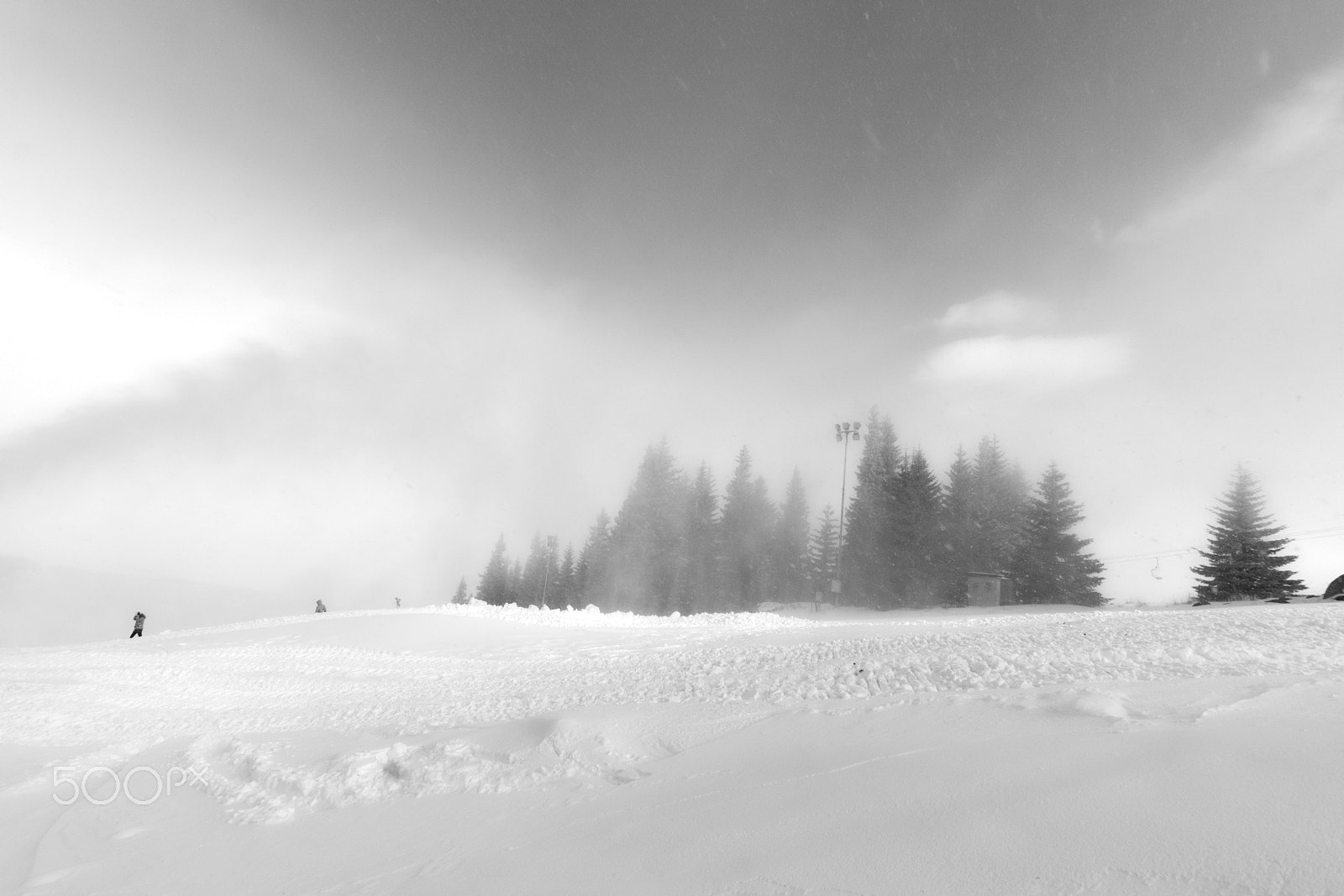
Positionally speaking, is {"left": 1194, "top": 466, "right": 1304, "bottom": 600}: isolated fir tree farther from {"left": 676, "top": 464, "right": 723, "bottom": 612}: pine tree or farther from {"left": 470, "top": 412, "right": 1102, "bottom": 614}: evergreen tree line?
{"left": 676, "top": 464, "right": 723, "bottom": 612}: pine tree

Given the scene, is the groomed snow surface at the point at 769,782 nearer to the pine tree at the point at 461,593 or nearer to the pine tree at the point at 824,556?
the pine tree at the point at 824,556

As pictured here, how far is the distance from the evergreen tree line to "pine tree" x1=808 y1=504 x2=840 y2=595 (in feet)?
0.26

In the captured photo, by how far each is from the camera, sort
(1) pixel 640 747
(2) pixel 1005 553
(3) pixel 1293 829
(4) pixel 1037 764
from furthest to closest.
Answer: (2) pixel 1005 553 < (1) pixel 640 747 < (4) pixel 1037 764 < (3) pixel 1293 829

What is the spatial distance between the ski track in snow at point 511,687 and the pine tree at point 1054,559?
74.1 feet

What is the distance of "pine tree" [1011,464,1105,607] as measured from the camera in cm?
3369

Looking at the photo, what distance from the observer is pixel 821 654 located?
370 inches

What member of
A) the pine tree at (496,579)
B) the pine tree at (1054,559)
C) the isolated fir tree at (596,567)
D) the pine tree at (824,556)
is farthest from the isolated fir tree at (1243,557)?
the pine tree at (496,579)

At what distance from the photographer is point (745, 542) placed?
45.4 meters

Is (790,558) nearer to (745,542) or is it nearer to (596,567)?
(745,542)

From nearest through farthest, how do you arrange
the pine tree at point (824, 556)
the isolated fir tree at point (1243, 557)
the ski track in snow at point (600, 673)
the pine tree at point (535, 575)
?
the ski track in snow at point (600, 673)
the isolated fir tree at point (1243, 557)
the pine tree at point (824, 556)
the pine tree at point (535, 575)

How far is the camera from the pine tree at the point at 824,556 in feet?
143

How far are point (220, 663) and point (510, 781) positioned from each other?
1399cm

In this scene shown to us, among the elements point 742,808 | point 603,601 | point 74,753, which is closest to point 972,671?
point 742,808

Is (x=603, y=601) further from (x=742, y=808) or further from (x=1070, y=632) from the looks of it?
(x=742, y=808)
